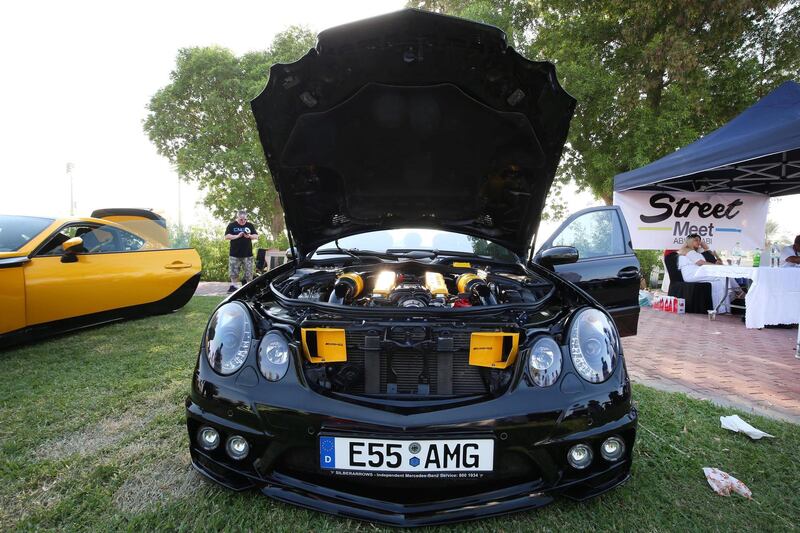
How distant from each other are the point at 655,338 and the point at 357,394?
16.2 feet

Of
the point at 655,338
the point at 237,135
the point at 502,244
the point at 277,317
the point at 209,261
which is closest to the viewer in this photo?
the point at 277,317

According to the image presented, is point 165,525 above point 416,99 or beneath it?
beneath

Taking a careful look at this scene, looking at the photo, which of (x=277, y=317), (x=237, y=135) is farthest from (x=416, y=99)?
(x=237, y=135)

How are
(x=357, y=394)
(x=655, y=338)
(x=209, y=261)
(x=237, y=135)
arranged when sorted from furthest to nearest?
(x=237, y=135) → (x=209, y=261) → (x=655, y=338) → (x=357, y=394)

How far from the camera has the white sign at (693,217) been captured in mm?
8641

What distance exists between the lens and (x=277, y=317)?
5.78ft

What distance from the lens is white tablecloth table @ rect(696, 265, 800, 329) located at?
19.3 ft

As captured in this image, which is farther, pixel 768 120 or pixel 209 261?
pixel 209 261

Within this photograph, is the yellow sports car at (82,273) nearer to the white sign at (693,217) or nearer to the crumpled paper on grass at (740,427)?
the crumpled paper on grass at (740,427)

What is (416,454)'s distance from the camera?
1.44 m

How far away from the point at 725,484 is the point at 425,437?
4.89 feet

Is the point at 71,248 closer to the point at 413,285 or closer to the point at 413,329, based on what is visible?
the point at 413,285

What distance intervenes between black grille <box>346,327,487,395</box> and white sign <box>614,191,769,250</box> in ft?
27.2

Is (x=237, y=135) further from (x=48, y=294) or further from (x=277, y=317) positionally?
(x=277, y=317)
